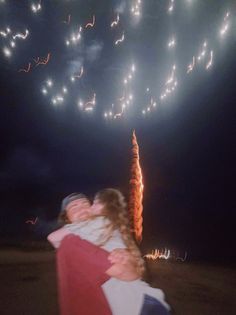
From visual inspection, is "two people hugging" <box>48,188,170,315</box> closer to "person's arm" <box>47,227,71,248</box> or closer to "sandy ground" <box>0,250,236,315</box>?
"person's arm" <box>47,227,71,248</box>

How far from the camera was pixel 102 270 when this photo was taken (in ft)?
7.75

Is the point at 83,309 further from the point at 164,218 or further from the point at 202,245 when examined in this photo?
the point at 202,245

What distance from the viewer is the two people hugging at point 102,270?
236cm

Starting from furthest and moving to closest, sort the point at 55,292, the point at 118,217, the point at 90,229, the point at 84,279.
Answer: the point at 55,292 < the point at 118,217 < the point at 90,229 < the point at 84,279

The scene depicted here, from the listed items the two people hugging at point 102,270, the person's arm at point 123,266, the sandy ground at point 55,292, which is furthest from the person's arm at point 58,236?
the sandy ground at point 55,292

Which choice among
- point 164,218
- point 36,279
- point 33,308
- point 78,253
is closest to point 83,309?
point 78,253

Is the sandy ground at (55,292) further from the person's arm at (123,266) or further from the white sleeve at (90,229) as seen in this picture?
the person's arm at (123,266)

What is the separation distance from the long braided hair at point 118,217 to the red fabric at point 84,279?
203mm

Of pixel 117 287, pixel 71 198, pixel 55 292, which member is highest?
pixel 55 292

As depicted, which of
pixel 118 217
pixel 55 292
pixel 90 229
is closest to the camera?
pixel 90 229

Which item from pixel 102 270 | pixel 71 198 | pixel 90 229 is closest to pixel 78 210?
pixel 71 198

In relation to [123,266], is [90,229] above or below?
above

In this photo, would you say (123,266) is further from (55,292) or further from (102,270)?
(55,292)

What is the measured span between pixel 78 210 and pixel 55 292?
27.4ft
